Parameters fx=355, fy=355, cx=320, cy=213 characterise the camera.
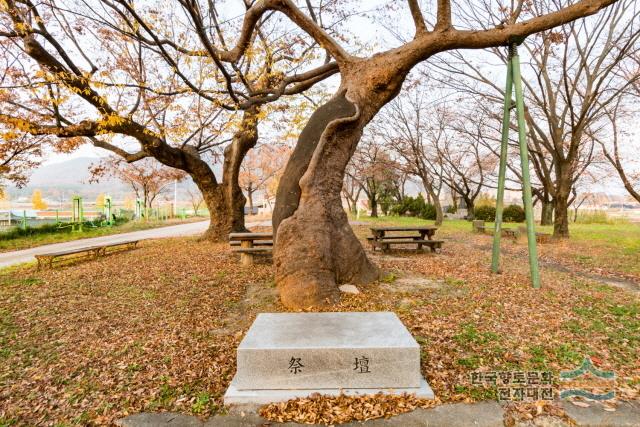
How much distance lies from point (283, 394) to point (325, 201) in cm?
366

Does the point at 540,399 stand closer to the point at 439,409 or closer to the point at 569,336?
the point at 439,409

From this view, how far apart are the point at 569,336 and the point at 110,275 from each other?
28.7 ft

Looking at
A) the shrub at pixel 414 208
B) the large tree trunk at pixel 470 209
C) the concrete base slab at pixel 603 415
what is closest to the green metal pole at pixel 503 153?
the concrete base slab at pixel 603 415

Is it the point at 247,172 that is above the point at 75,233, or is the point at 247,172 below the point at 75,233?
above

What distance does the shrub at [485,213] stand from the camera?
87.0 feet

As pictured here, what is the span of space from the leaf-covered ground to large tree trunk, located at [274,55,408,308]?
455 mm

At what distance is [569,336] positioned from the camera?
4.45m

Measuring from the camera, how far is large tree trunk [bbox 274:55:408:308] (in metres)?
5.73

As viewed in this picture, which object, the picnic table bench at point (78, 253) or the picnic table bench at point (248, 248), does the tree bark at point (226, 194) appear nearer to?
the picnic table bench at point (78, 253)

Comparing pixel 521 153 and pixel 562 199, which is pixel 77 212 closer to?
pixel 521 153

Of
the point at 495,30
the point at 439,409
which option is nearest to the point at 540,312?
the point at 439,409

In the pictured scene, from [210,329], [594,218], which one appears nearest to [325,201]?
[210,329]

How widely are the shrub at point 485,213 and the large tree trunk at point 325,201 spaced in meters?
22.7

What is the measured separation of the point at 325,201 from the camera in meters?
6.32
